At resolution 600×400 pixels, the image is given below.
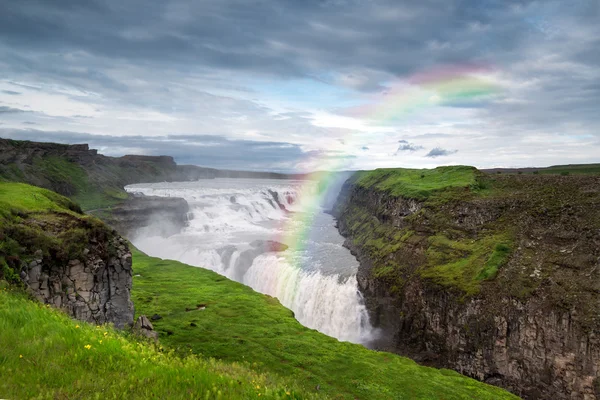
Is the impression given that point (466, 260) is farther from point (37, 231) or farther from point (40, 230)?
point (37, 231)

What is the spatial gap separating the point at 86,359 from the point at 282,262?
173 ft

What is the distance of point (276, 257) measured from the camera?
6350 cm

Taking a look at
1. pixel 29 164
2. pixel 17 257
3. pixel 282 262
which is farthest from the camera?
pixel 29 164

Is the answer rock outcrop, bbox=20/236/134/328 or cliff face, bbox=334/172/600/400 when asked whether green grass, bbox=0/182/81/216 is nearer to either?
rock outcrop, bbox=20/236/134/328

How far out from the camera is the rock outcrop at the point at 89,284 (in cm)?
1869

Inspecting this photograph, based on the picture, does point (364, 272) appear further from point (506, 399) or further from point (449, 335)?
point (506, 399)

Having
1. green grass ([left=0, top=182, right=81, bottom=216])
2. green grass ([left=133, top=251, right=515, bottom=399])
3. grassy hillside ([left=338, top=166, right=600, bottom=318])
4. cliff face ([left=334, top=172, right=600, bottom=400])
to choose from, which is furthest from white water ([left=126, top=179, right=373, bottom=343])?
green grass ([left=0, top=182, right=81, bottom=216])

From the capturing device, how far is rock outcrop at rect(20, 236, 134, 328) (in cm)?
1869

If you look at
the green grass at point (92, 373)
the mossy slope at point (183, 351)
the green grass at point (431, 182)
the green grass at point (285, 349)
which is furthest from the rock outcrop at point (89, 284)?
the green grass at point (431, 182)

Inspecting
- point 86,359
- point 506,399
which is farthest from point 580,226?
point 86,359

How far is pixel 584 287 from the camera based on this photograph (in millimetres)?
33562

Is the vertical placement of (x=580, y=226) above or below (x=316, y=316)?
above

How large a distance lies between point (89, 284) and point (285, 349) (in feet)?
53.6

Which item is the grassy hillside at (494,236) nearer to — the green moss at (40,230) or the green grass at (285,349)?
the green grass at (285,349)
